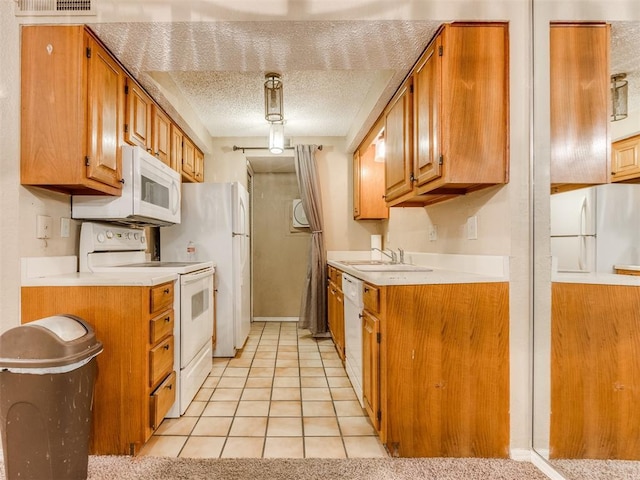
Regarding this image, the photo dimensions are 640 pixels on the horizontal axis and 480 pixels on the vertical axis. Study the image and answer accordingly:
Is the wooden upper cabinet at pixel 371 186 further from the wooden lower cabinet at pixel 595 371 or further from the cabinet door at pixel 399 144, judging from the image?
the wooden lower cabinet at pixel 595 371

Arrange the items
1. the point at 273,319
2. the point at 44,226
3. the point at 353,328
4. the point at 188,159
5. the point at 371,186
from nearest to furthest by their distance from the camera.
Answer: the point at 44,226 → the point at 353,328 → the point at 188,159 → the point at 371,186 → the point at 273,319

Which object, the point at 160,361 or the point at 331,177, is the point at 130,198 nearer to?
the point at 160,361

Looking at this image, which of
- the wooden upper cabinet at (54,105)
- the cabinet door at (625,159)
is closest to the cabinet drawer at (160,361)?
the wooden upper cabinet at (54,105)

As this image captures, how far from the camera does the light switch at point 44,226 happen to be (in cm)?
185

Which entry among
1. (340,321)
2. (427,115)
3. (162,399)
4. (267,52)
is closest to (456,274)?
(427,115)

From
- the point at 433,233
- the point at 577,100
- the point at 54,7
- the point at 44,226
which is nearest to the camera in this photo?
the point at 577,100

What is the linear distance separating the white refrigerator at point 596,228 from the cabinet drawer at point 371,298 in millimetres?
828

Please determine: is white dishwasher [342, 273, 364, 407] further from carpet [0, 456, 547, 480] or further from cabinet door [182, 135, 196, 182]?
cabinet door [182, 135, 196, 182]

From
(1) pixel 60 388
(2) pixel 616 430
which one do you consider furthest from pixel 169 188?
(2) pixel 616 430

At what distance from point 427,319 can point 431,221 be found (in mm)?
1173

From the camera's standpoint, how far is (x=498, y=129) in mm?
1774

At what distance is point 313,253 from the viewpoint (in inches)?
161

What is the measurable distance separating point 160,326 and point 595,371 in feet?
6.78

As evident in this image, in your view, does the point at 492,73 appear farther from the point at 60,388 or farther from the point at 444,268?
the point at 60,388
